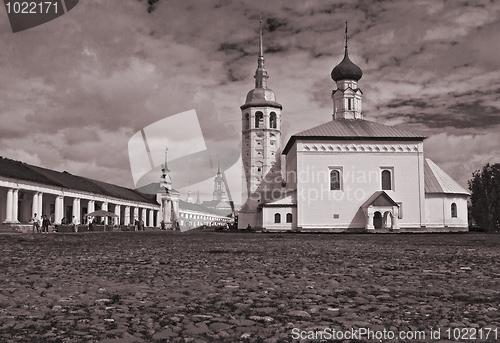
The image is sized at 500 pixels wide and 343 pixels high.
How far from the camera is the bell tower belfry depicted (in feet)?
229

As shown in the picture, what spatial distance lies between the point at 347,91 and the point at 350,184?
12.9 meters

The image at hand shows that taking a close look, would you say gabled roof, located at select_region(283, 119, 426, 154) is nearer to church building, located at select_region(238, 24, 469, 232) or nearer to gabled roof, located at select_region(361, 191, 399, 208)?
church building, located at select_region(238, 24, 469, 232)

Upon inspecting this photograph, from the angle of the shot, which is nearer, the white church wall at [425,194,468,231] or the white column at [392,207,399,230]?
the white column at [392,207,399,230]

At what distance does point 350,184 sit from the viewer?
4422cm

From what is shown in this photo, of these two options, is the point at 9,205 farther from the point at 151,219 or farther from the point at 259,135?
the point at 151,219

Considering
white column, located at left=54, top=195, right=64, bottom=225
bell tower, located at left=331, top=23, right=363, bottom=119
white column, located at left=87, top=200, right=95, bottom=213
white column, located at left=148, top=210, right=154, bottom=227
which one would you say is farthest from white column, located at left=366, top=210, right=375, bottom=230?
white column, located at left=148, top=210, right=154, bottom=227

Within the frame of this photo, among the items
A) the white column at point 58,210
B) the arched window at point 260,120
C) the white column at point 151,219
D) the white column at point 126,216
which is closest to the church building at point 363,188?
the white column at point 58,210

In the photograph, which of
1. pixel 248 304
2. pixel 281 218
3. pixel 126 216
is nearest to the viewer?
pixel 248 304

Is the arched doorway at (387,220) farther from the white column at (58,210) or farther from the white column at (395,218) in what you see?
the white column at (58,210)

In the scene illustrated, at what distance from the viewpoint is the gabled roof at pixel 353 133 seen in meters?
44.3

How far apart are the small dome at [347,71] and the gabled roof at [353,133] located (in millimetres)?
8055

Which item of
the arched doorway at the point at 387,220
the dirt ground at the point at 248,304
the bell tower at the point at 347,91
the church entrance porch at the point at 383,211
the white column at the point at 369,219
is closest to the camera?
the dirt ground at the point at 248,304

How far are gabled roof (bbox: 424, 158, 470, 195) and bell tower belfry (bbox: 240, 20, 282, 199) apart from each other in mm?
26187

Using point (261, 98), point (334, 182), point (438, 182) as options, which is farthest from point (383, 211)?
point (261, 98)
